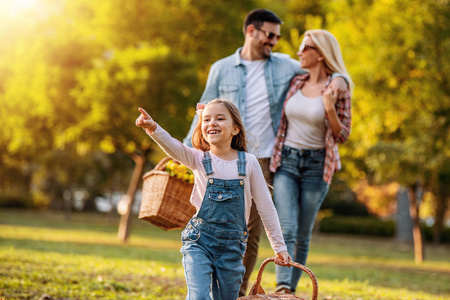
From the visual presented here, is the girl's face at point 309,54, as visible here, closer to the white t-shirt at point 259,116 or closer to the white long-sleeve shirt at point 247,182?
the white t-shirt at point 259,116

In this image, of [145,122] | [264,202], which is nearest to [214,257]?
[264,202]

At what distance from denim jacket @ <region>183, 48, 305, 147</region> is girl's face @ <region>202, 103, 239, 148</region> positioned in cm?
127

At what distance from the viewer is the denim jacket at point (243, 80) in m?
5.09

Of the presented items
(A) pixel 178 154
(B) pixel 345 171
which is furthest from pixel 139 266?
(B) pixel 345 171

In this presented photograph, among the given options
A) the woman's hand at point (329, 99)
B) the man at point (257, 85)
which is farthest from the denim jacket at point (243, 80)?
the woman's hand at point (329, 99)

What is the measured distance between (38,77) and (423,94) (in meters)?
10.2

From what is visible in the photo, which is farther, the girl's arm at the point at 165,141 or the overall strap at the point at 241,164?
the overall strap at the point at 241,164

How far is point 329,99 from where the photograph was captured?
15.5 ft

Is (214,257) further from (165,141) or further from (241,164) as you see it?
(165,141)

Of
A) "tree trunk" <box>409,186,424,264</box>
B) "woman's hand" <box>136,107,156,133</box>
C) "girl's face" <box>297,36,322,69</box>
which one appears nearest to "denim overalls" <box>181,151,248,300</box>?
Answer: "woman's hand" <box>136,107,156,133</box>

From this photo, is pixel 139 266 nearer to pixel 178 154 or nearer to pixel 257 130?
pixel 257 130

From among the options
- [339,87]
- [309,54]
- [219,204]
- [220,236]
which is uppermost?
[309,54]

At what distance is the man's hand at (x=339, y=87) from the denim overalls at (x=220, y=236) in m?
1.49

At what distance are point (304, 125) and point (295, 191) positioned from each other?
22.2 inches
